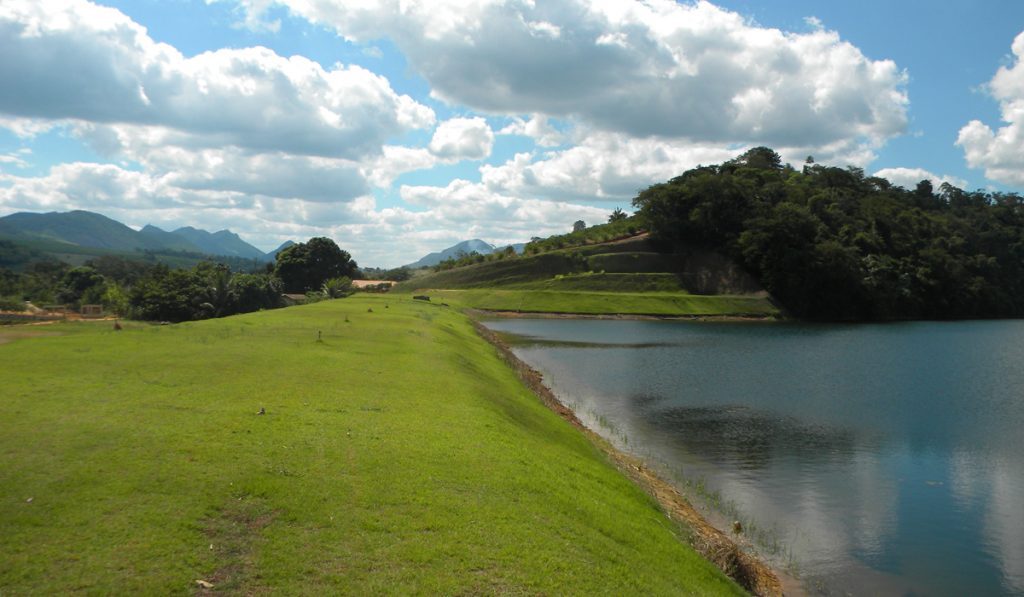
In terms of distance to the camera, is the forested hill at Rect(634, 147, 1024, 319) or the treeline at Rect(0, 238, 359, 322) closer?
the treeline at Rect(0, 238, 359, 322)

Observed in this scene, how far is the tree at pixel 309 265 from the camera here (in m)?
127

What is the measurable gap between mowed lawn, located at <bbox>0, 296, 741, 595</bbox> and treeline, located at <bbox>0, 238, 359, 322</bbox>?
1968 inches

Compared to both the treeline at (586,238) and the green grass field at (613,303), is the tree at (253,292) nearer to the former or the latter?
the green grass field at (613,303)

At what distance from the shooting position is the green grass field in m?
98.2

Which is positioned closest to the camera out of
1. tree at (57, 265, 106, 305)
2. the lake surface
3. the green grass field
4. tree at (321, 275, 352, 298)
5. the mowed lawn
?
the mowed lawn

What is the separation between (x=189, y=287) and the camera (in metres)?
69.6

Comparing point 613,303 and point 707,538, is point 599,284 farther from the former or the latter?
point 707,538

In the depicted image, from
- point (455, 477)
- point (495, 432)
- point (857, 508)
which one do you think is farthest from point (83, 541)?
point (857, 508)

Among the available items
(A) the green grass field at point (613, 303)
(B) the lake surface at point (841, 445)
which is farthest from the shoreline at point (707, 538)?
(A) the green grass field at point (613, 303)

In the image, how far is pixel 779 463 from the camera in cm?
2305

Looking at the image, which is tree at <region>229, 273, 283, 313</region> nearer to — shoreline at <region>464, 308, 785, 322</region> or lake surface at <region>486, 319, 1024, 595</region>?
shoreline at <region>464, 308, 785, 322</region>

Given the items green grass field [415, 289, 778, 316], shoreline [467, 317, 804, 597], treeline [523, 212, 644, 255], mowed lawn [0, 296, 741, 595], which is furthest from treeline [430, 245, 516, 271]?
mowed lawn [0, 296, 741, 595]

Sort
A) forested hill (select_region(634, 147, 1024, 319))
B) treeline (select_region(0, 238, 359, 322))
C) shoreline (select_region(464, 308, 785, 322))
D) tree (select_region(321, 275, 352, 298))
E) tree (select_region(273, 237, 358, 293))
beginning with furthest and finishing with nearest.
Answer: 1. tree (select_region(273, 237, 358, 293))
2. forested hill (select_region(634, 147, 1024, 319))
3. tree (select_region(321, 275, 352, 298))
4. shoreline (select_region(464, 308, 785, 322))
5. treeline (select_region(0, 238, 359, 322))

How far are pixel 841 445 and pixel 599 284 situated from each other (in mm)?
87738
